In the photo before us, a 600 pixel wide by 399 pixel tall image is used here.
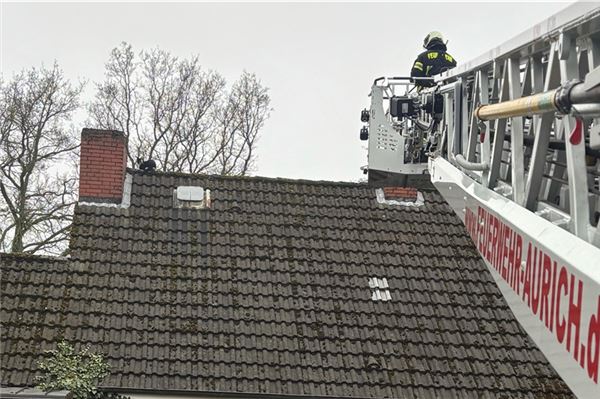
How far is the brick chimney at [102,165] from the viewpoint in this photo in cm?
1248

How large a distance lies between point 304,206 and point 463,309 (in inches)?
105

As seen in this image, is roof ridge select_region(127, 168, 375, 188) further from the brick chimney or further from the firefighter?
the firefighter

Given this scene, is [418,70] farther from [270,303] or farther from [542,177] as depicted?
[542,177]

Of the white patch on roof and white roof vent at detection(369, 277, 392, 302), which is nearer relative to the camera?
white roof vent at detection(369, 277, 392, 302)

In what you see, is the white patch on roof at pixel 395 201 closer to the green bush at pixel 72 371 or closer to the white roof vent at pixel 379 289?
the white roof vent at pixel 379 289

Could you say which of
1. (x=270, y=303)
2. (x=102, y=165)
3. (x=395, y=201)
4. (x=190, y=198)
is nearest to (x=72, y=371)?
(x=270, y=303)

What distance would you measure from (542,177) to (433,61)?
453 cm

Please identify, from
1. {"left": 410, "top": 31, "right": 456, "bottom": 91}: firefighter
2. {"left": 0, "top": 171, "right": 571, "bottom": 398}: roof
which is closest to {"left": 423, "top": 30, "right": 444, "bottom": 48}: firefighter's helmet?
{"left": 410, "top": 31, "right": 456, "bottom": 91}: firefighter

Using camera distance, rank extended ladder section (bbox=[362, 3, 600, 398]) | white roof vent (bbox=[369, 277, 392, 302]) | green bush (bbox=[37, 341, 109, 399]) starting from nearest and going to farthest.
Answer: extended ladder section (bbox=[362, 3, 600, 398]) → green bush (bbox=[37, 341, 109, 399]) → white roof vent (bbox=[369, 277, 392, 302])

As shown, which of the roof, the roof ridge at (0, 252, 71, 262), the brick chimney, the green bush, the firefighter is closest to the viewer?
the firefighter

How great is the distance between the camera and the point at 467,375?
418 inches

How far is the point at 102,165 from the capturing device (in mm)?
12664

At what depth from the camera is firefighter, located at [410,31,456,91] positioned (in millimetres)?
8742

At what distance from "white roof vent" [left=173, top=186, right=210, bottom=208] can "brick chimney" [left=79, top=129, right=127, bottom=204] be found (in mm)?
718
